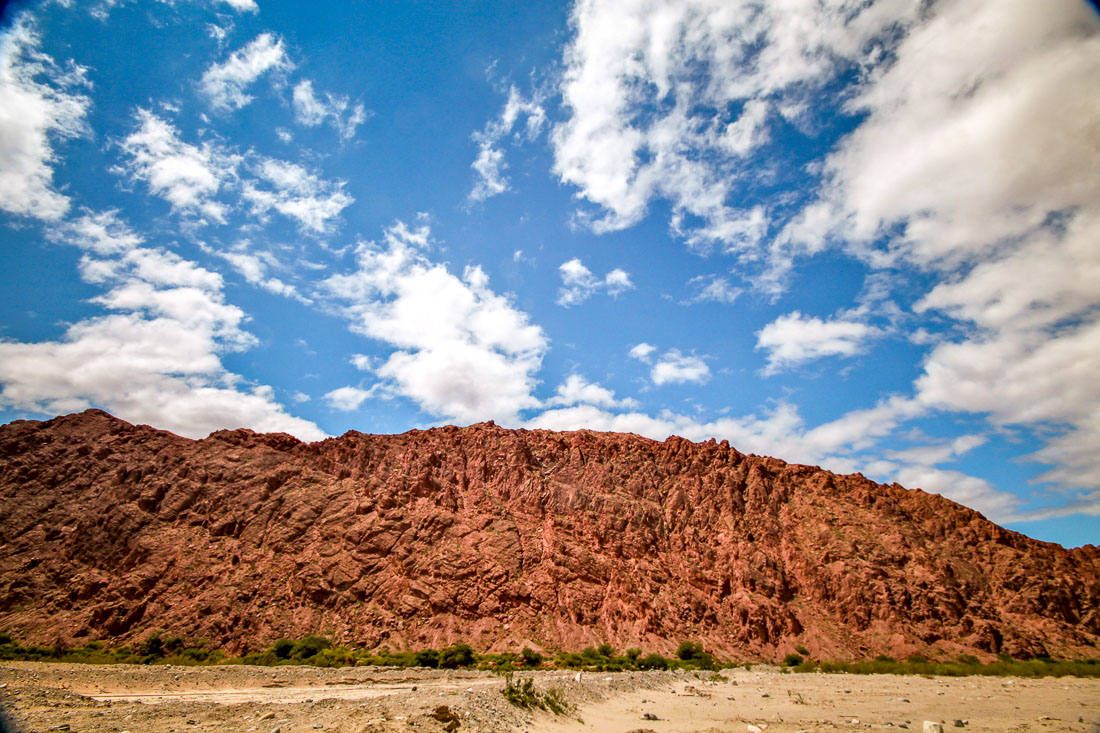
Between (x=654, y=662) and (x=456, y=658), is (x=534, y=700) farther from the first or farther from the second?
(x=654, y=662)

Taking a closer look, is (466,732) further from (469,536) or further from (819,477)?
(819,477)

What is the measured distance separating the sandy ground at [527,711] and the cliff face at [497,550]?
81.4 feet

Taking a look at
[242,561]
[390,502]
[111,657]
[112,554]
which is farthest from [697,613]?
[112,554]

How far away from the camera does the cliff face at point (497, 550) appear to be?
2309 inches

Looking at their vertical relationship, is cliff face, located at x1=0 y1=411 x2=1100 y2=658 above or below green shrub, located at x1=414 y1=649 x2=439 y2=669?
above

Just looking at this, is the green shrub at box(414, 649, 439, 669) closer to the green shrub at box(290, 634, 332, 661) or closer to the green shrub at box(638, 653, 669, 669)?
the green shrub at box(290, 634, 332, 661)

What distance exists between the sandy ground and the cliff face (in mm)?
24814

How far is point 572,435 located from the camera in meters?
88.8

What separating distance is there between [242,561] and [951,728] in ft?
227

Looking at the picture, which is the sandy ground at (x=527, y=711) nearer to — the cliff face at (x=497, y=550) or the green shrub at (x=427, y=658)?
the green shrub at (x=427, y=658)

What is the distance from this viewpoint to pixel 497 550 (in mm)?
66688

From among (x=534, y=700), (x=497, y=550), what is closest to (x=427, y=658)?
(x=497, y=550)

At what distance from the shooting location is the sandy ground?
50.6ft

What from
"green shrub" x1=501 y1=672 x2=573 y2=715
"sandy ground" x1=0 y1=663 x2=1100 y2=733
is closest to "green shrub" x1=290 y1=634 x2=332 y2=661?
"sandy ground" x1=0 y1=663 x2=1100 y2=733
